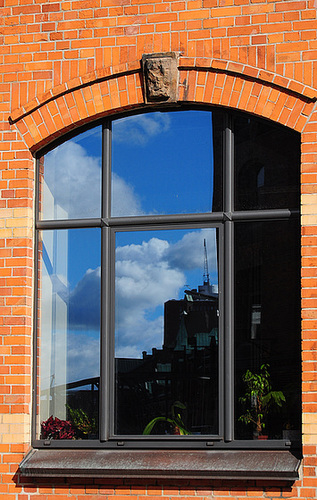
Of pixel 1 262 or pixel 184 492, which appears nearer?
pixel 184 492

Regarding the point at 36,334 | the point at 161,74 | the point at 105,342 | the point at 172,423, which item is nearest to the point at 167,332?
the point at 105,342

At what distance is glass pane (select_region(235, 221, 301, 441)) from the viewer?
226 inches

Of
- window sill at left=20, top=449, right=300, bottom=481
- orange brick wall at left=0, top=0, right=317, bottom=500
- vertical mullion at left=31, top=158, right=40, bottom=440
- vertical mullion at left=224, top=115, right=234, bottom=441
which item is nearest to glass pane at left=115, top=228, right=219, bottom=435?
vertical mullion at left=224, top=115, right=234, bottom=441

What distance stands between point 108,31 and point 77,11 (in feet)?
1.21

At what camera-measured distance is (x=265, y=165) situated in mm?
6031

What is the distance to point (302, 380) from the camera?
5.54m

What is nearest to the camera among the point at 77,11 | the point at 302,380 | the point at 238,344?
the point at 302,380

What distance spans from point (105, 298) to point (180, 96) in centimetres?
187

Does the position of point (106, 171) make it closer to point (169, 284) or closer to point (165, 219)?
point (165, 219)

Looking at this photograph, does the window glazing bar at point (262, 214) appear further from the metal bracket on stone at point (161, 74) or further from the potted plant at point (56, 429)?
the potted plant at point (56, 429)

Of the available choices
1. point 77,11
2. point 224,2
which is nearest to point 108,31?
point 77,11

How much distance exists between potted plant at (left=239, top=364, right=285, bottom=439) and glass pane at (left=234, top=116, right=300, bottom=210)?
140 centimetres

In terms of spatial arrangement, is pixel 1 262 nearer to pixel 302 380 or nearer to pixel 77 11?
pixel 77 11

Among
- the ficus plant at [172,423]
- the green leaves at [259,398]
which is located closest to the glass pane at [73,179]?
the ficus plant at [172,423]
